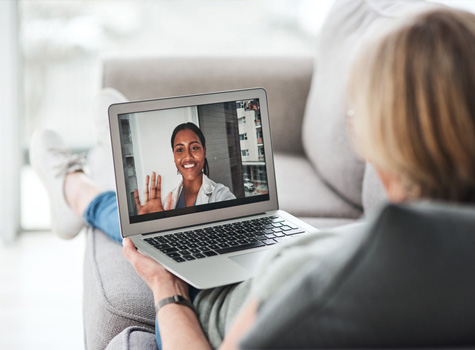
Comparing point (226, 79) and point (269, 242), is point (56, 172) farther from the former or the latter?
point (269, 242)

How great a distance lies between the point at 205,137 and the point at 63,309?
1.17 metres

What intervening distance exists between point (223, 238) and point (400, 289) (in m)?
0.69

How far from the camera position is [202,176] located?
48.5 inches

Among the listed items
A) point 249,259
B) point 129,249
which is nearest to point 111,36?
point 129,249

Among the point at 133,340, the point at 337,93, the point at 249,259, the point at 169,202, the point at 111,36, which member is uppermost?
the point at 111,36

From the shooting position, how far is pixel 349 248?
0.52 meters

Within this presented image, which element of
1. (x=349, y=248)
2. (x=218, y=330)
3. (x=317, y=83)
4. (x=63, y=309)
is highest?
(x=317, y=83)

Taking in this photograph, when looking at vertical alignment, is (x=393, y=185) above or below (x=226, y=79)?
below

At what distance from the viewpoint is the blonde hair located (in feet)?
1.81

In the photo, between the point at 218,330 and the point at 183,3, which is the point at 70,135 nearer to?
the point at 183,3

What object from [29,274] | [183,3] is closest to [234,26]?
[183,3]

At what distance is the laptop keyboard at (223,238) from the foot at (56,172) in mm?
806

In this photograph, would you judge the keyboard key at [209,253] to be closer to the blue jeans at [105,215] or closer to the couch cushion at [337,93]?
the blue jeans at [105,215]

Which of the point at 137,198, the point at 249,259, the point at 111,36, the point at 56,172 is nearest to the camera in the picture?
the point at 249,259
